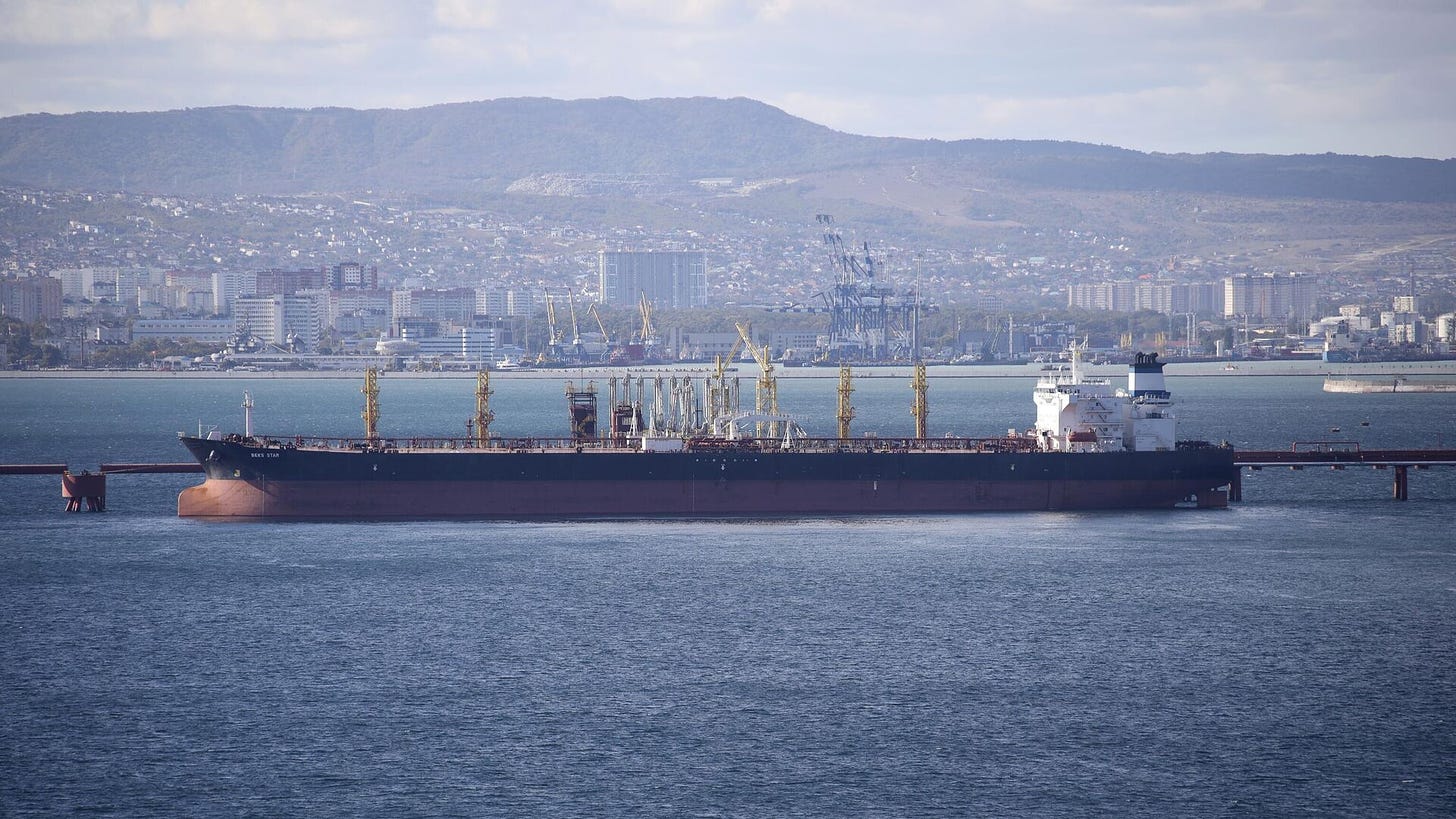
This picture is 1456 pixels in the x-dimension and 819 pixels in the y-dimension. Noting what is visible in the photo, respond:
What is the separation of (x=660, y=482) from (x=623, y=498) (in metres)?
1.34

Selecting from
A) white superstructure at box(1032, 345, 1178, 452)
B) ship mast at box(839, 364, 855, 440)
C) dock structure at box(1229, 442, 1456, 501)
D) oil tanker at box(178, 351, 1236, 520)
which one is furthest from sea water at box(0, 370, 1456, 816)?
ship mast at box(839, 364, 855, 440)

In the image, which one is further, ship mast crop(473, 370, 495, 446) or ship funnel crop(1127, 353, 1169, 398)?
ship mast crop(473, 370, 495, 446)

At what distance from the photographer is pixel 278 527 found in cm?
5628

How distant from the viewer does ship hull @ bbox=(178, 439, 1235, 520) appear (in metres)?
57.4

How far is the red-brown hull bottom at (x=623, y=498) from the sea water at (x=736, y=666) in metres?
0.96

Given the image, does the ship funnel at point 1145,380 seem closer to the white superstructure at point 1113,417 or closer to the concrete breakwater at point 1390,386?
the white superstructure at point 1113,417

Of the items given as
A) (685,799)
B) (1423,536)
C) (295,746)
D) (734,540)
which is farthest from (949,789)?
(1423,536)

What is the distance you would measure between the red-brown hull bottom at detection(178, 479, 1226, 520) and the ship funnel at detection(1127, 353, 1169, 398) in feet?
12.0

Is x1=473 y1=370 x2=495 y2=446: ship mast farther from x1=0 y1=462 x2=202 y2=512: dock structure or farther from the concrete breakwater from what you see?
the concrete breakwater

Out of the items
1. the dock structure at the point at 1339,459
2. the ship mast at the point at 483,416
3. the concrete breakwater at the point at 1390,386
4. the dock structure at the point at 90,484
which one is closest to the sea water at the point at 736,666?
the dock structure at the point at 90,484

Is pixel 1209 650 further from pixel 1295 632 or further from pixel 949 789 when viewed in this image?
pixel 949 789

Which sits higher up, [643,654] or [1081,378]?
[1081,378]

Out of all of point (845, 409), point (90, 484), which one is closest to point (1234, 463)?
point (845, 409)

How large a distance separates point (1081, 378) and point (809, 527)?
520 inches
